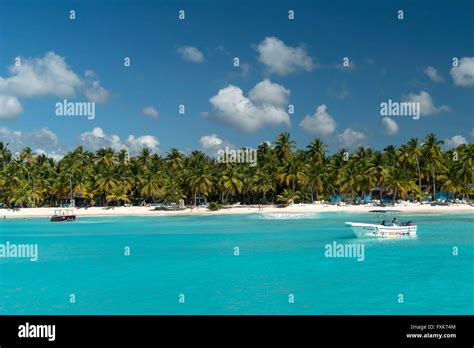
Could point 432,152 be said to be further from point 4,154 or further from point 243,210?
point 4,154

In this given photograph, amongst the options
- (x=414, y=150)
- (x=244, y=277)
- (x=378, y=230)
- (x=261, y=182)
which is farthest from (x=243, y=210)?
(x=244, y=277)

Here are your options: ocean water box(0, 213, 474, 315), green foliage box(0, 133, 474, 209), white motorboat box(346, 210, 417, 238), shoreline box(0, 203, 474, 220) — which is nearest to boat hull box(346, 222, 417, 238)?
white motorboat box(346, 210, 417, 238)

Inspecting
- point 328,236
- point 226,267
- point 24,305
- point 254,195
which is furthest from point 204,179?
point 24,305

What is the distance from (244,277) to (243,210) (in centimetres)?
5956

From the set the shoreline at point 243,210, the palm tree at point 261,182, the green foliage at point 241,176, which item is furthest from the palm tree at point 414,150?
the palm tree at point 261,182

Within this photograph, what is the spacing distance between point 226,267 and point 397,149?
74.9 metres

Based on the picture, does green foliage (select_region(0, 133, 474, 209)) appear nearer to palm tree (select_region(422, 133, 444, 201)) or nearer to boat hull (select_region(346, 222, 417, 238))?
palm tree (select_region(422, 133, 444, 201))

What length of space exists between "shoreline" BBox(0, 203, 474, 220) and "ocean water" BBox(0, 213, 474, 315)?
117ft

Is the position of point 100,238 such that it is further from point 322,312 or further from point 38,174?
point 38,174

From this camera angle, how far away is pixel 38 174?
9694cm

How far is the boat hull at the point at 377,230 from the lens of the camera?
40969mm

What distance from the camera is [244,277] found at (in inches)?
1061

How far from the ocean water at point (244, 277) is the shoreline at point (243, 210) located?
35.8m

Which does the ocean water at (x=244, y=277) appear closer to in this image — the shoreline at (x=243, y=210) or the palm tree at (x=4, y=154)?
the shoreline at (x=243, y=210)
